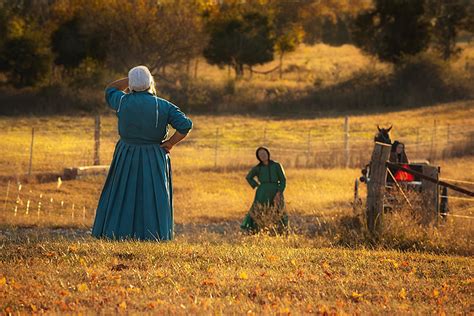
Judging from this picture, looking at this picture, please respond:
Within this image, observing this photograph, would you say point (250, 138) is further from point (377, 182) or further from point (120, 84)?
point (120, 84)

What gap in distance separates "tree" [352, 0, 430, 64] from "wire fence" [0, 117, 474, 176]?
439 inches

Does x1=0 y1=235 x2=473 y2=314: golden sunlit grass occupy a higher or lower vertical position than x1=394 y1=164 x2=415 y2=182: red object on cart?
lower

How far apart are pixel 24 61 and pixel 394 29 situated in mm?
16698

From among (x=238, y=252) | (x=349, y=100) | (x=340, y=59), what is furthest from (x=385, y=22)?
(x=238, y=252)

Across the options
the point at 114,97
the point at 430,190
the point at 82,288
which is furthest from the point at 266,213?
the point at 82,288

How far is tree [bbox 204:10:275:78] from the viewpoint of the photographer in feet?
157

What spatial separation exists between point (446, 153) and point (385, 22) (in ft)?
63.7

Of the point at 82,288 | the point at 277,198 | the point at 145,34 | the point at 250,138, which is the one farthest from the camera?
the point at 145,34

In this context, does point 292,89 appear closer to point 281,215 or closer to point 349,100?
point 349,100

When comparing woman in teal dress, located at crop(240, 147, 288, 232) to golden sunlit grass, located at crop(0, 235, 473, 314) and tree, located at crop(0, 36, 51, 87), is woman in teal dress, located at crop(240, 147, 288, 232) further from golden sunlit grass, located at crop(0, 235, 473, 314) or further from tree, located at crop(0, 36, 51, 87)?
tree, located at crop(0, 36, 51, 87)

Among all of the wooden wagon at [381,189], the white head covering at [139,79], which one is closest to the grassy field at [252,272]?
the wooden wagon at [381,189]

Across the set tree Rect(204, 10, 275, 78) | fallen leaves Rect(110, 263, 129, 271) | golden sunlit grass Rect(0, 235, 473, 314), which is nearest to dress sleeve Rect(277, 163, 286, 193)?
golden sunlit grass Rect(0, 235, 473, 314)

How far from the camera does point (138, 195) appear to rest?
32.9ft

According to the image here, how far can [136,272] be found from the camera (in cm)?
764
